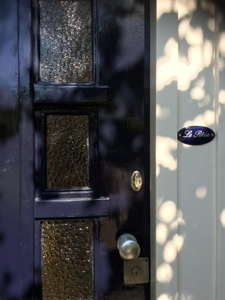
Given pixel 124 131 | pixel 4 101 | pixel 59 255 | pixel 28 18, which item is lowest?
pixel 59 255

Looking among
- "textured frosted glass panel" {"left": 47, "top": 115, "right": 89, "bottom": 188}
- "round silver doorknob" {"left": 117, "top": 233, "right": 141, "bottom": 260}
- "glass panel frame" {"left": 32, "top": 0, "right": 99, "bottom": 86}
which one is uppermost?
"glass panel frame" {"left": 32, "top": 0, "right": 99, "bottom": 86}

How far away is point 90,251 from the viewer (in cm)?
191

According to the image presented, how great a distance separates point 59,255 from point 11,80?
3.19 ft

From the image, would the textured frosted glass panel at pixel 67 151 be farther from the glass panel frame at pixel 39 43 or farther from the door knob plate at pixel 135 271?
the door knob plate at pixel 135 271

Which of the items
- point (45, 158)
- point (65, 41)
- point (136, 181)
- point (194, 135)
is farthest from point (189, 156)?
point (65, 41)

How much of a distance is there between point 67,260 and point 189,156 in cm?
89

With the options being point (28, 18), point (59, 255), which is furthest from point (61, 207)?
point (28, 18)

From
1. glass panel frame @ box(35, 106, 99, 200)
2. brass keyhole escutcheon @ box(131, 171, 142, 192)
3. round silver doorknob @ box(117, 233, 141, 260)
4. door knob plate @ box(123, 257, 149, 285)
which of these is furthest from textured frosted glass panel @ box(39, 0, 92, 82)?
door knob plate @ box(123, 257, 149, 285)

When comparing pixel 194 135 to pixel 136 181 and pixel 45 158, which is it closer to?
pixel 136 181

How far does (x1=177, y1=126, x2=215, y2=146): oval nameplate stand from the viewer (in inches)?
76.2

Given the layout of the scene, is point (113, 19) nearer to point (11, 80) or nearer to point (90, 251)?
point (11, 80)

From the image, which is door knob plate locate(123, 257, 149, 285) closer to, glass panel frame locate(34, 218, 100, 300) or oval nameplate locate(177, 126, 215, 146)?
glass panel frame locate(34, 218, 100, 300)

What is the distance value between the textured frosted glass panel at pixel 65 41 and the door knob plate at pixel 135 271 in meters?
1.04

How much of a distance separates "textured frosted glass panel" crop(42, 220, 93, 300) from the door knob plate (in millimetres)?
196
